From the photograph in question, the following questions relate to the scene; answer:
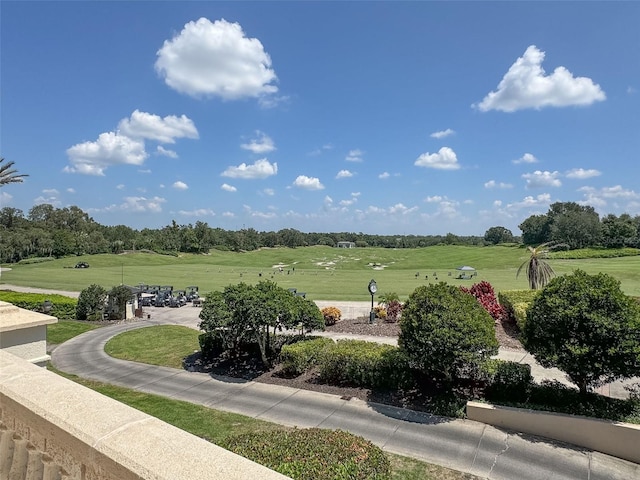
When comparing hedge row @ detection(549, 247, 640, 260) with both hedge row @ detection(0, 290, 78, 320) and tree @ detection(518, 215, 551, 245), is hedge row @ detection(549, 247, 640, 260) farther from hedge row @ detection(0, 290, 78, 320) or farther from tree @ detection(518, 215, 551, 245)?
hedge row @ detection(0, 290, 78, 320)

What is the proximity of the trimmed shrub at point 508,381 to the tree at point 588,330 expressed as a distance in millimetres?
1181

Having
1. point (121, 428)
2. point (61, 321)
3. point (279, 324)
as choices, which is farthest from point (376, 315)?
point (121, 428)

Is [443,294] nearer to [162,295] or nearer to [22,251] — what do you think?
[162,295]

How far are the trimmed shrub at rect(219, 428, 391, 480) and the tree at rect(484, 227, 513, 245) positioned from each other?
12597cm

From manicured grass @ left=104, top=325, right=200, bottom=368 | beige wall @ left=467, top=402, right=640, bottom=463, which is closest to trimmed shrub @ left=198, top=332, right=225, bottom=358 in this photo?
manicured grass @ left=104, top=325, right=200, bottom=368

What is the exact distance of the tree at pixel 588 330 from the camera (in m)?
9.66

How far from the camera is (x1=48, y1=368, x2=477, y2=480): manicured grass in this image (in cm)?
856

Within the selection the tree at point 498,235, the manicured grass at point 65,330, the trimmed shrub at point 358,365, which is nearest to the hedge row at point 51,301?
the manicured grass at point 65,330

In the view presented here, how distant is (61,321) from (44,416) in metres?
30.8

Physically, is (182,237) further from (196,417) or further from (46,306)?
(196,417)

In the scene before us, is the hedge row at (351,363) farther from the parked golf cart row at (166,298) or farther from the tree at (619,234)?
the tree at (619,234)

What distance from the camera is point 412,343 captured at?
11.9m

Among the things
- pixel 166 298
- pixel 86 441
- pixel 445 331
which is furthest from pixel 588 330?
pixel 166 298

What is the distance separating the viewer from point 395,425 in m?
11.0
